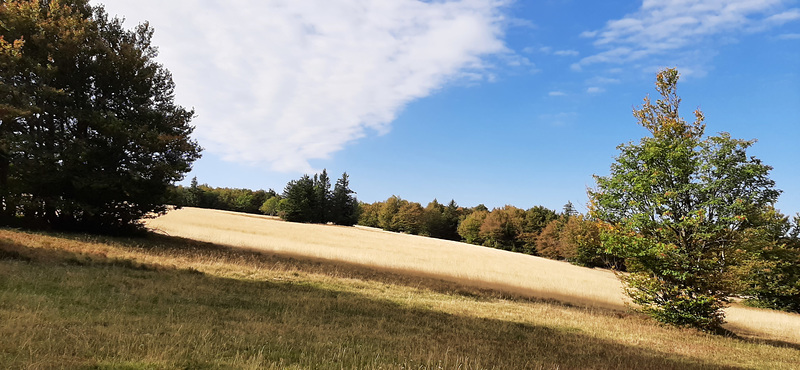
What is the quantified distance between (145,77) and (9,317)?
850 inches

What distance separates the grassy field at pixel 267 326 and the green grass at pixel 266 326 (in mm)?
39

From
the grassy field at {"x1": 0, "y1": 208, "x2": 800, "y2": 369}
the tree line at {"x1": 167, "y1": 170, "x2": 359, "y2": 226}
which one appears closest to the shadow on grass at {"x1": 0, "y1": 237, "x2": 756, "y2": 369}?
the grassy field at {"x1": 0, "y1": 208, "x2": 800, "y2": 369}

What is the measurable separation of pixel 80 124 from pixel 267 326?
22680mm

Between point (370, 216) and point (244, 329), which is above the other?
point (370, 216)

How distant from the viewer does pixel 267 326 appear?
816 cm

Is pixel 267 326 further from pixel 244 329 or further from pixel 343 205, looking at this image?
pixel 343 205

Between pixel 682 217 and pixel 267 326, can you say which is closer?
pixel 267 326

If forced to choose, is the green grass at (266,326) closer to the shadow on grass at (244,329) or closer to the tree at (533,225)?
the shadow on grass at (244,329)

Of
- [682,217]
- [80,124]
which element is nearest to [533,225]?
[682,217]

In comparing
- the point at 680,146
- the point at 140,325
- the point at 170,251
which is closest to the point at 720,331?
the point at 680,146

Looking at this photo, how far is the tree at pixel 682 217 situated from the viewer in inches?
533

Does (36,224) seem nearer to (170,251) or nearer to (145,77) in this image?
(170,251)

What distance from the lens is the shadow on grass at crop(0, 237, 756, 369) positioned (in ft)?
19.2

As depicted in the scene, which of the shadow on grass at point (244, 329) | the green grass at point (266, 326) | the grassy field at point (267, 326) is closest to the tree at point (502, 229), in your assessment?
the green grass at point (266, 326)
